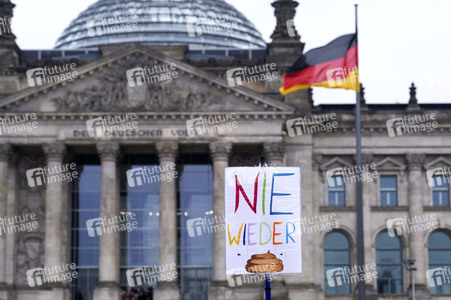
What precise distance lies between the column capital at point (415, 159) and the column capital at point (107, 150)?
69.0 feet

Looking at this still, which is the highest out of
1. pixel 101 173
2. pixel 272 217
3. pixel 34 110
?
pixel 34 110

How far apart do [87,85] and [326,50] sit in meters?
28.6

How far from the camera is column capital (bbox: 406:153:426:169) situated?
70438 mm

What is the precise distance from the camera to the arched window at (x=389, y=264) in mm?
69938

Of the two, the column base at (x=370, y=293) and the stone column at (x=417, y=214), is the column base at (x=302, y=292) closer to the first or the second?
the column base at (x=370, y=293)

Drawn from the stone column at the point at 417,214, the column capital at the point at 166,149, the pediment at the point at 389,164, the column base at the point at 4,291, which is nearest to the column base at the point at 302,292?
the stone column at the point at 417,214

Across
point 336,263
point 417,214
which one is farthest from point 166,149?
point 417,214

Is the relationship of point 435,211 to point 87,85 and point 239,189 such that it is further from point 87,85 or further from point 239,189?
point 239,189

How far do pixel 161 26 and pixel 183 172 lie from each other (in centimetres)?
2401

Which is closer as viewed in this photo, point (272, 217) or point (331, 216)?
point (272, 217)

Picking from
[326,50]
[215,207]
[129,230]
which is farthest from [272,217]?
[129,230]

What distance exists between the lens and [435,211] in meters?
70.6

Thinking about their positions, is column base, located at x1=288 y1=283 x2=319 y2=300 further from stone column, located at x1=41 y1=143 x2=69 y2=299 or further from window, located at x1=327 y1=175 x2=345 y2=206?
stone column, located at x1=41 y1=143 x2=69 y2=299

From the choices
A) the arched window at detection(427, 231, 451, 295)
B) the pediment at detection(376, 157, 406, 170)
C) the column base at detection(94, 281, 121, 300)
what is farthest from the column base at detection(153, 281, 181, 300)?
the arched window at detection(427, 231, 451, 295)
